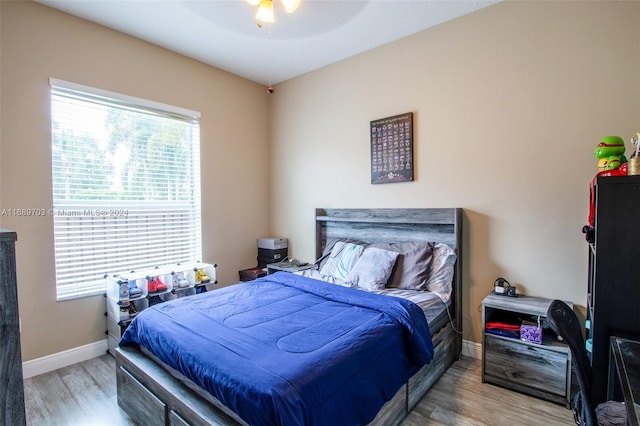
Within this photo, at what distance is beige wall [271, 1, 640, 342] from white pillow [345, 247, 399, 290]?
1.92ft

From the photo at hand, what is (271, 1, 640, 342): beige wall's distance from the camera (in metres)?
2.09

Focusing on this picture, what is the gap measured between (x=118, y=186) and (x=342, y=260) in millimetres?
2165

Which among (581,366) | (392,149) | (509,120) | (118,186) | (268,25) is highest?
(268,25)

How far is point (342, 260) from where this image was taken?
2.96 m

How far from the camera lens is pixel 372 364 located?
1.54m

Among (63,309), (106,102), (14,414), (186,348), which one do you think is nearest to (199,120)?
(106,102)

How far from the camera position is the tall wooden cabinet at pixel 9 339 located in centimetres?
92

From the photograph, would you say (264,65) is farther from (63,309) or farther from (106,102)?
(63,309)

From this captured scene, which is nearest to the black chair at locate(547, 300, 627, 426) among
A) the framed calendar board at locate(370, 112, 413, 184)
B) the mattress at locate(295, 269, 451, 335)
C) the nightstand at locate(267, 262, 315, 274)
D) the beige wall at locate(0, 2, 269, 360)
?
the mattress at locate(295, 269, 451, 335)

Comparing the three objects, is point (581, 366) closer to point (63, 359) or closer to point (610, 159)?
point (610, 159)

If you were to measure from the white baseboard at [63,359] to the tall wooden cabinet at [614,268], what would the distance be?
11.3 feet

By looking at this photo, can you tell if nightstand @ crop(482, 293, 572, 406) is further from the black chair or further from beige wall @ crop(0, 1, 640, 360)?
the black chair

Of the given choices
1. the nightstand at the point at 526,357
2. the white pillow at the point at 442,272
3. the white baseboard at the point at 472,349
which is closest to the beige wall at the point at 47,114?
the white pillow at the point at 442,272

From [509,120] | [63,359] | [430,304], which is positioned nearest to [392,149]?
[509,120]
